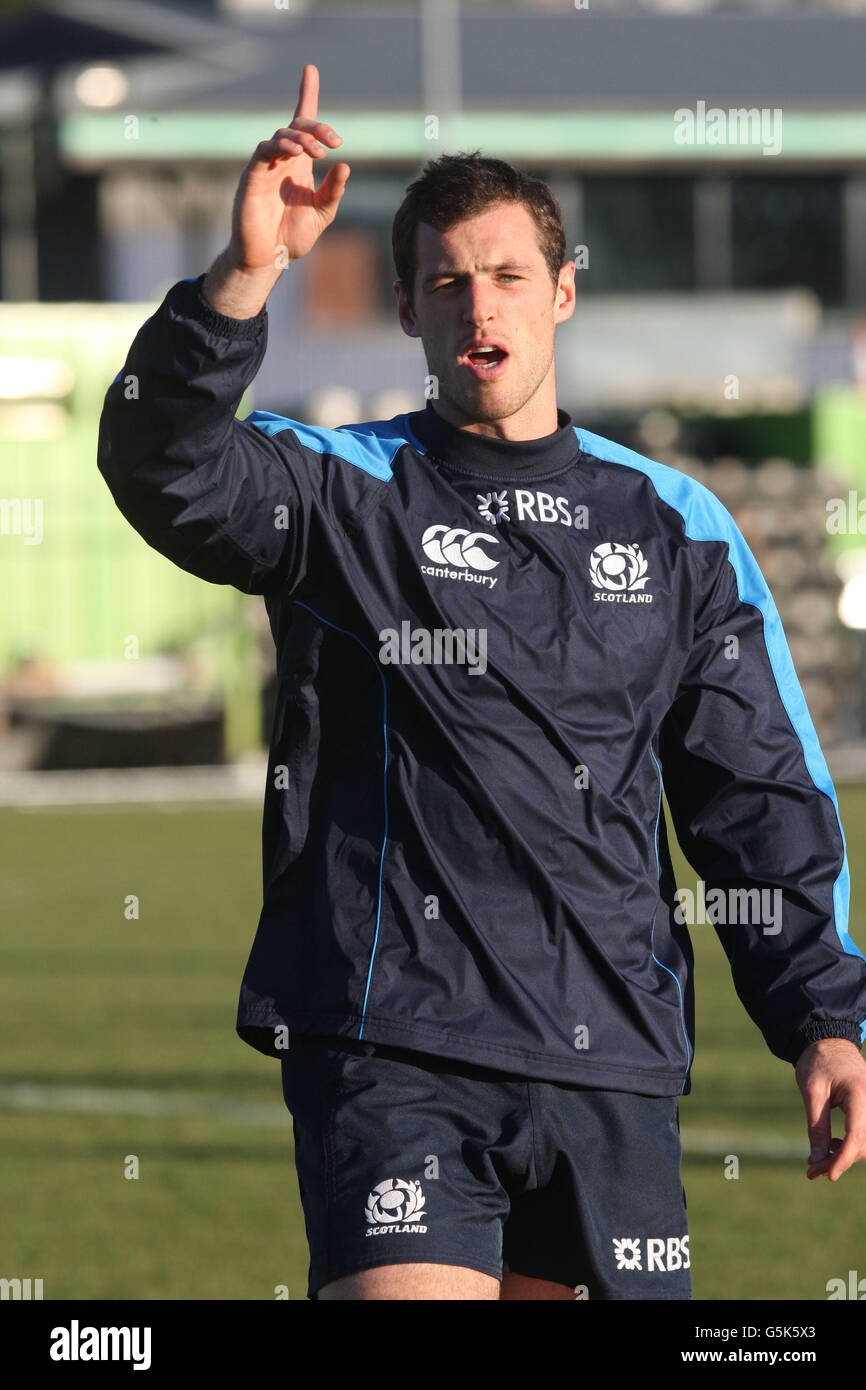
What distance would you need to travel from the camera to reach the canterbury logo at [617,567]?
3301mm

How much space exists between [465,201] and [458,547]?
0.53 metres

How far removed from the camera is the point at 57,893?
14586 millimetres

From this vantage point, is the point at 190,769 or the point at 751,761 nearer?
the point at 751,761

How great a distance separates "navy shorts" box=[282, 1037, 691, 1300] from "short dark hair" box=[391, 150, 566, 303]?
1185mm

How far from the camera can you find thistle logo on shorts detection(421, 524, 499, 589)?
3223mm

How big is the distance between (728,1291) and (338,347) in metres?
24.7

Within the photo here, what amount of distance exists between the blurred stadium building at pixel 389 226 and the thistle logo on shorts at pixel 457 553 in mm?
20107

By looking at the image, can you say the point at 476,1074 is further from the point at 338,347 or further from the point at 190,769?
the point at 338,347

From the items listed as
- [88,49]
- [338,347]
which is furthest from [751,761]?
[88,49]

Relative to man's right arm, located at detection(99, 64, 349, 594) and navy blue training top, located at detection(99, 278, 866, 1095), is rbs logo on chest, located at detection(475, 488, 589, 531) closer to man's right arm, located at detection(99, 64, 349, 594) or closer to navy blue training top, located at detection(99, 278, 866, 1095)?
navy blue training top, located at detection(99, 278, 866, 1095)

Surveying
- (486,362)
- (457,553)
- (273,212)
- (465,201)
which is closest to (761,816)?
(457,553)

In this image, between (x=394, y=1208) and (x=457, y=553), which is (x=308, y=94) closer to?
(x=457, y=553)

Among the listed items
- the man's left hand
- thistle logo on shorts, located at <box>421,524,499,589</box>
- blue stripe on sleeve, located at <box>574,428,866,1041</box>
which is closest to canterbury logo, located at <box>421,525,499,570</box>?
thistle logo on shorts, located at <box>421,524,499,589</box>

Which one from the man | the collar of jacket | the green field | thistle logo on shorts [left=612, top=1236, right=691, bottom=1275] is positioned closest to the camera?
the man
